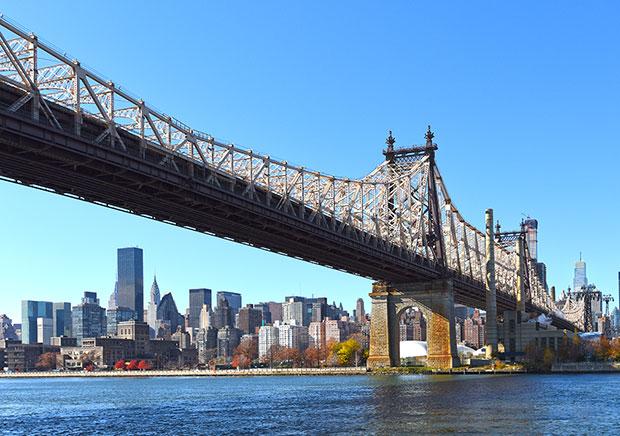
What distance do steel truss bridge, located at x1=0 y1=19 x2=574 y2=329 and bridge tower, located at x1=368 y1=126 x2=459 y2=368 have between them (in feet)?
0.91

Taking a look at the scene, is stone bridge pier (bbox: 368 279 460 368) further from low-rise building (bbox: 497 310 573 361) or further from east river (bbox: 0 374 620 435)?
east river (bbox: 0 374 620 435)

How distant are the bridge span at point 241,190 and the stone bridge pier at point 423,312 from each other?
0.52ft

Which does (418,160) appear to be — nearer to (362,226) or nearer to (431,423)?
(362,226)

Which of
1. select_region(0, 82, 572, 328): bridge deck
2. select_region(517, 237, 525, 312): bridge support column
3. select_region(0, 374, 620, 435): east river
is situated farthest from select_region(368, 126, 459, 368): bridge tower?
select_region(517, 237, 525, 312): bridge support column

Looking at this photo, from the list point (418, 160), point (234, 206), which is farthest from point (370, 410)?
point (418, 160)

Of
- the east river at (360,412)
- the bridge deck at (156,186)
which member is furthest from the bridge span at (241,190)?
the east river at (360,412)

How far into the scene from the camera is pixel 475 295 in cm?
14200

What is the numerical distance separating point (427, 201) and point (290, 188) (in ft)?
140

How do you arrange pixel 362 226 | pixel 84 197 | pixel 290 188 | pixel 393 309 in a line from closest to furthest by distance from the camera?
1. pixel 84 197
2. pixel 290 188
3. pixel 362 226
4. pixel 393 309

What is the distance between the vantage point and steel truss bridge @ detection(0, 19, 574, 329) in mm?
49781

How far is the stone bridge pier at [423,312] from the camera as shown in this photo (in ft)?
366

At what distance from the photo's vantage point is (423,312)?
113125 millimetres

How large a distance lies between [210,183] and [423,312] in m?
52.4

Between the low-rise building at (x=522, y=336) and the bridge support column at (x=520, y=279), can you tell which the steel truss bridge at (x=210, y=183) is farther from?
the bridge support column at (x=520, y=279)
